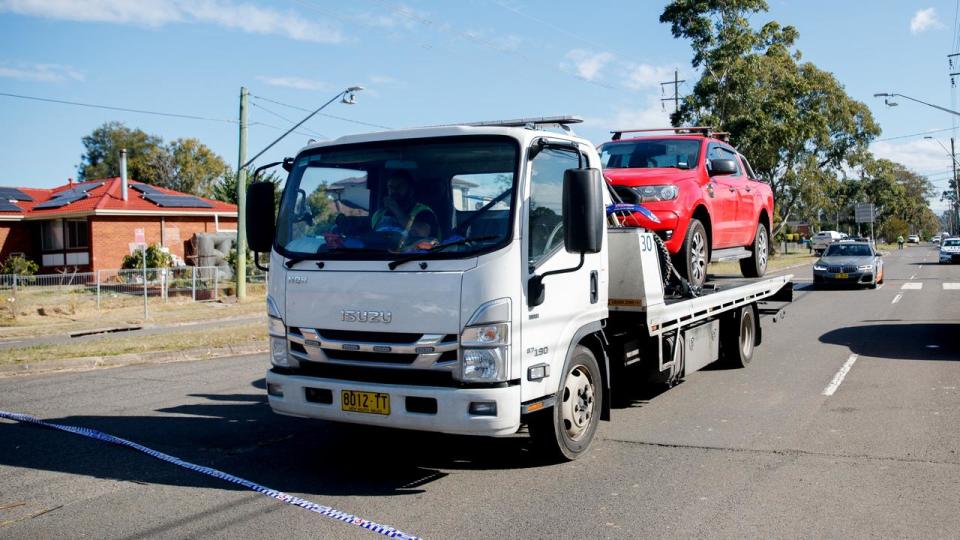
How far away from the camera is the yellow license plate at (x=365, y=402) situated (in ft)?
17.3

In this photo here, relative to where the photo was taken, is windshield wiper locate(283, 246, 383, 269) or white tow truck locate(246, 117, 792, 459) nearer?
white tow truck locate(246, 117, 792, 459)

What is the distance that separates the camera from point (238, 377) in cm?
1055

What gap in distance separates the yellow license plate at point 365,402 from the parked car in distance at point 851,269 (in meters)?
23.2

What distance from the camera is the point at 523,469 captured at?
19.5 feet

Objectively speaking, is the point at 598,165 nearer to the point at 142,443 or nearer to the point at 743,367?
the point at 142,443

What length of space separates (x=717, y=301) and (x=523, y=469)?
3900 millimetres

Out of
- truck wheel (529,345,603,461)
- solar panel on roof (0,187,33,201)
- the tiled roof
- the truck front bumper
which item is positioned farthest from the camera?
solar panel on roof (0,187,33,201)

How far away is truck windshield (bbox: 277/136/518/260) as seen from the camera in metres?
5.41

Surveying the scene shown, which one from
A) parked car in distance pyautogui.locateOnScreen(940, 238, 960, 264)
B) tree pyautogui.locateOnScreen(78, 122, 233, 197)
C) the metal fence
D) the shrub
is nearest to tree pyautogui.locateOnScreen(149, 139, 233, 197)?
tree pyautogui.locateOnScreen(78, 122, 233, 197)

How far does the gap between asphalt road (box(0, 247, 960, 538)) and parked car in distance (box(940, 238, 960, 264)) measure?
40585mm

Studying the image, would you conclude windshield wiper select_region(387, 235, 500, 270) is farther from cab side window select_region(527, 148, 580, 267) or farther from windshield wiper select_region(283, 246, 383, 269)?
cab side window select_region(527, 148, 580, 267)

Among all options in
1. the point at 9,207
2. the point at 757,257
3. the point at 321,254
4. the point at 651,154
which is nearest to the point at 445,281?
the point at 321,254

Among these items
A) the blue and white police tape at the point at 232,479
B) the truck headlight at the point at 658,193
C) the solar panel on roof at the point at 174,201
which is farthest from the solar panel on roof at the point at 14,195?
the truck headlight at the point at 658,193

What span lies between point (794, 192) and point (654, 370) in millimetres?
45680
